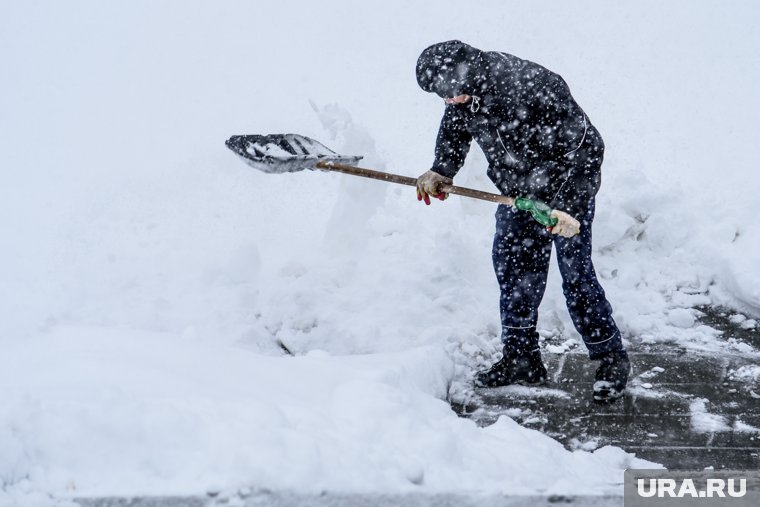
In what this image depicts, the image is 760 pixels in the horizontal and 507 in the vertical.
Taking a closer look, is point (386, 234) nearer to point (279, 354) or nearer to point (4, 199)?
point (279, 354)

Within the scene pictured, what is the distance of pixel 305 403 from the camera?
266cm

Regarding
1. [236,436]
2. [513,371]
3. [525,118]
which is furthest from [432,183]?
[236,436]

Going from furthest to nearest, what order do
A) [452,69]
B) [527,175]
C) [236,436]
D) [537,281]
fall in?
[537,281] → [527,175] → [452,69] → [236,436]

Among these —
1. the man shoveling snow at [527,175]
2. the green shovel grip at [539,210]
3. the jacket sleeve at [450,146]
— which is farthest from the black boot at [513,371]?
the jacket sleeve at [450,146]

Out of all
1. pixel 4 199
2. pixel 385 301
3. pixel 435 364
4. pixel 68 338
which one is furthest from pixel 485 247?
pixel 4 199

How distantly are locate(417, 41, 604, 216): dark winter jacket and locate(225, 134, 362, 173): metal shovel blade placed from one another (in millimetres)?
584

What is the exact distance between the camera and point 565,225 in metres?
3.11

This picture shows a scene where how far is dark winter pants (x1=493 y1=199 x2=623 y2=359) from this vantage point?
3311mm

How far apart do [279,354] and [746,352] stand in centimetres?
226

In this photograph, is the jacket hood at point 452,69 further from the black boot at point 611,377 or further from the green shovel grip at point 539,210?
the black boot at point 611,377

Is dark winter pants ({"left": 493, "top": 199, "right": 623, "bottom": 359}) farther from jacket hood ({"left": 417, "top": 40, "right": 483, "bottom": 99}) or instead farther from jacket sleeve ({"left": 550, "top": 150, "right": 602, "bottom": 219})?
jacket hood ({"left": 417, "top": 40, "right": 483, "bottom": 99})

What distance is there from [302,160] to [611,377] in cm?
160

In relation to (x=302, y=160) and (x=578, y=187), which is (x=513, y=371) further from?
(x=302, y=160)

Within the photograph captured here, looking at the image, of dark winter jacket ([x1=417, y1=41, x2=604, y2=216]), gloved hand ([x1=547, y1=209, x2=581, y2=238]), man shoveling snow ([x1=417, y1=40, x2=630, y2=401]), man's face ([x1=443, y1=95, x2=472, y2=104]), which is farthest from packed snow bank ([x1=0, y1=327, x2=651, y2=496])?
man's face ([x1=443, y1=95, x2=472, y2=104])
